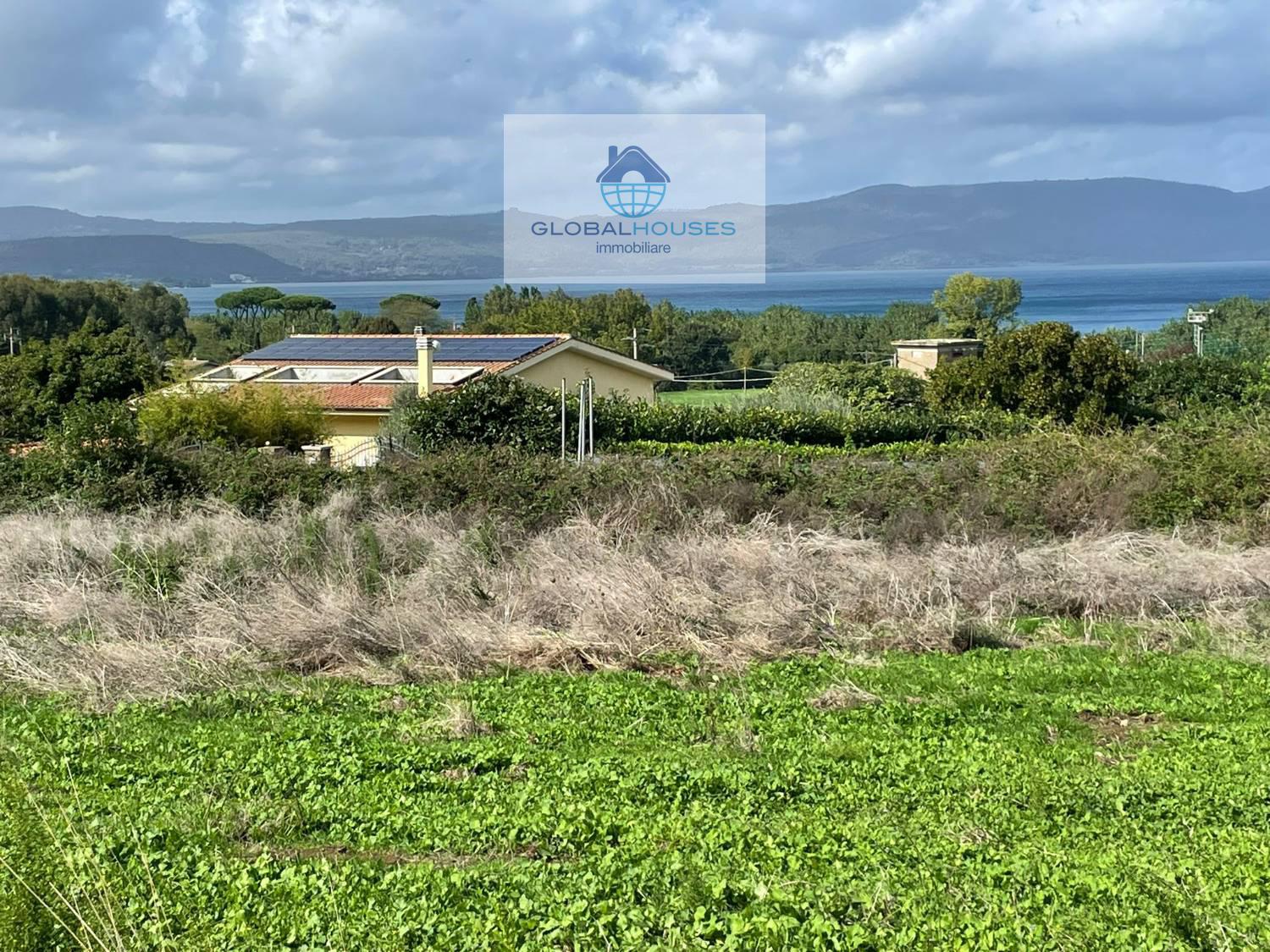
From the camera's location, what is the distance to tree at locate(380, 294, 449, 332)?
88.5 m

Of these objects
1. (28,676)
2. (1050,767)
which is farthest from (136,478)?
(1050,767)

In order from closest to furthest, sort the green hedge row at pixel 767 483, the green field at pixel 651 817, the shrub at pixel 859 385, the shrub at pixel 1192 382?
the green field at pixel 651 817 → the green hedge row at pixel 767 483 → the shrub at pixel 1192 382 → the shrub at pixel 859 385

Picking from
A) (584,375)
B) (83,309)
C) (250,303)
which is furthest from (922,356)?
(250,303)

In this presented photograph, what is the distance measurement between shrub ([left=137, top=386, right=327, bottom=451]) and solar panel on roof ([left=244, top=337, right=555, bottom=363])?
7.08 m

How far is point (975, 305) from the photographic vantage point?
77.0 meters

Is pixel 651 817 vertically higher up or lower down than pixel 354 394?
lower down

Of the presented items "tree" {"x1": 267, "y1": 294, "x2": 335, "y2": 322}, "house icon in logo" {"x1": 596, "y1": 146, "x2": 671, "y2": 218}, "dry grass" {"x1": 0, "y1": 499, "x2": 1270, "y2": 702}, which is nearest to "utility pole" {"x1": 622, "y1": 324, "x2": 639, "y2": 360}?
"house icon in logo" {"x1": 596, "y1": 146, "x2": 671, "y2": 218}

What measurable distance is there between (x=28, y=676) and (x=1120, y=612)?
8.73 meters

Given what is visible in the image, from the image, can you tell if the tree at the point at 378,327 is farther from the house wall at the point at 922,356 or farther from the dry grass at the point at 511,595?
the dry grass at the point at 511,595

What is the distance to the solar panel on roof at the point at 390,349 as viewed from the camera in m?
33.7

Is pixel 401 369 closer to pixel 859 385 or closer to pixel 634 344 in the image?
pixel 859 385

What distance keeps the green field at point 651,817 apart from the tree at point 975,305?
6375cm

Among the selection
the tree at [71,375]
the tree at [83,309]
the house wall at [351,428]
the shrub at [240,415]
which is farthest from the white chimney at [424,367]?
the tree at [83,309]

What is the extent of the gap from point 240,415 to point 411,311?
7046cm
